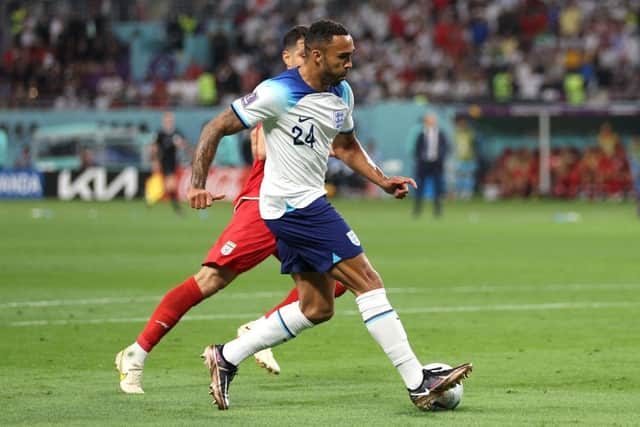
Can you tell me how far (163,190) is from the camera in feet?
126

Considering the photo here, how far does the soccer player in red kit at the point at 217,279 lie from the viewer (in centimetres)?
926

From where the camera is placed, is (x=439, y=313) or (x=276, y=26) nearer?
(x=439, y=313)

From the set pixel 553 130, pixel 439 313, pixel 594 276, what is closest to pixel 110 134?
pixel 553 130

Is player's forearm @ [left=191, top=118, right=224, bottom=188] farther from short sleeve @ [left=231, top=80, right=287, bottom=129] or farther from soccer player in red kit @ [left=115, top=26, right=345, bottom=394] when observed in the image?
soccer player in red kit @ [left=115, top=26, right=345, bottom=394]

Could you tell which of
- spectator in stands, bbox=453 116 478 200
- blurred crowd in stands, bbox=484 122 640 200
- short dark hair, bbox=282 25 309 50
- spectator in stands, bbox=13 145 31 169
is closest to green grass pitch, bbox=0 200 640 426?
short dark hair, bbox=282 25 309 50

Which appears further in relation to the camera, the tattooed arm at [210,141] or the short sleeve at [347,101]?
the short sleeve at [347,101]

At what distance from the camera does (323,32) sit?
843 centimetres

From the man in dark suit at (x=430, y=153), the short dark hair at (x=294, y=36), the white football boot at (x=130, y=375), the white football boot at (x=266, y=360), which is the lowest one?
the man in dark suit at (x=430, y=153)

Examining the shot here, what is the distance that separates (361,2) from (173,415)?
134 ft

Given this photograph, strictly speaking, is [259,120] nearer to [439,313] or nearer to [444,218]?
[439,313]

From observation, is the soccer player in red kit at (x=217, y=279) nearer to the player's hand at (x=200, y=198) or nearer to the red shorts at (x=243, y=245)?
the red shorts at (x=243, y=245)

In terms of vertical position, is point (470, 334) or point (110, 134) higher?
point (470, 334)

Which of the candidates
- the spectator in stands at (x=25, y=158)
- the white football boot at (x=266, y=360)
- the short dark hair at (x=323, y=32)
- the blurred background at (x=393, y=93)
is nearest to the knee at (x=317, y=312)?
the white football boot at (x=266, y=360)

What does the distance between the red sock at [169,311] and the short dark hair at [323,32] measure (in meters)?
1.89
